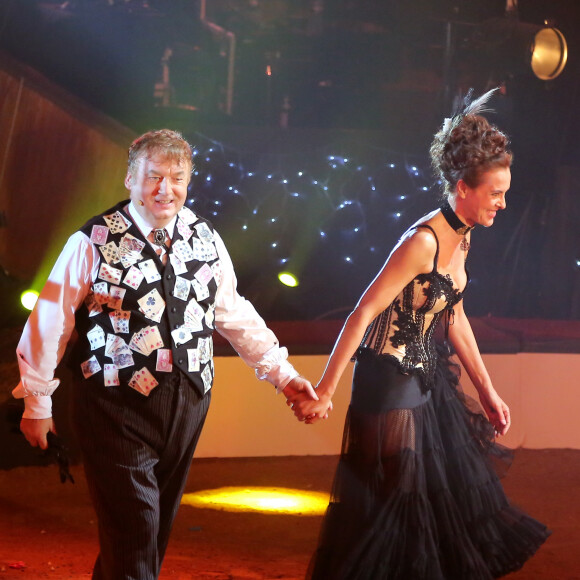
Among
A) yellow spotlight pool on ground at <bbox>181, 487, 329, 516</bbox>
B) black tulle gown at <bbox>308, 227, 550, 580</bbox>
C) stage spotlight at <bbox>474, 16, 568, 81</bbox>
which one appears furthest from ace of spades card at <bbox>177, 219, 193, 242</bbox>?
stage spotlight at <bbox>474, 16, 568, 81</bbox>

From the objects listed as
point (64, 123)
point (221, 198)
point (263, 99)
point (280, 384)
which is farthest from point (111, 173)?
point (280, 384)

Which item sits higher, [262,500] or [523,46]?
[523,46]

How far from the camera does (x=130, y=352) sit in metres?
2.26

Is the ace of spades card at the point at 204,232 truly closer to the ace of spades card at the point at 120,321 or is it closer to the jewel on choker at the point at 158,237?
the jewel on choker at the point at 158,237

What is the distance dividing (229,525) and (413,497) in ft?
5.60

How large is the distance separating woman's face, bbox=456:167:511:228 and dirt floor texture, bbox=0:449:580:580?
1596mm

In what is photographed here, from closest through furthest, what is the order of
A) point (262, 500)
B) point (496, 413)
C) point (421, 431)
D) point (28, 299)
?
point (421, 431), point (496, 413), point (262, 500), point (28, 299)

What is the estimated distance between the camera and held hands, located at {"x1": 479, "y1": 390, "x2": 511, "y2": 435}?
297 centimetres

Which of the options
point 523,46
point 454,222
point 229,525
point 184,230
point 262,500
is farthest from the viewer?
point 523,46

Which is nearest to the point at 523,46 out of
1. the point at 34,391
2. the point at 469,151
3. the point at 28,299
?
the point at 28,299

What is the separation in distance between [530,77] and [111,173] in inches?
169

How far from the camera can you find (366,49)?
8.68 metres

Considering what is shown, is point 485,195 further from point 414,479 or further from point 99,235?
point 99,235

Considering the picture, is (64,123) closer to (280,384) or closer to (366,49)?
(366,49)
